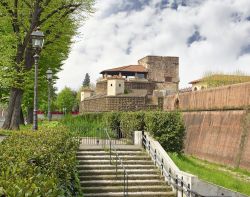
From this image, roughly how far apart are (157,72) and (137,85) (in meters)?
7.99

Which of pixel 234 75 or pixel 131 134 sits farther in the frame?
pixel 234 75

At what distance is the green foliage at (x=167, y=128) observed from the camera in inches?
685

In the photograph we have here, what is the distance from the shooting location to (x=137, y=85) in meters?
69.2

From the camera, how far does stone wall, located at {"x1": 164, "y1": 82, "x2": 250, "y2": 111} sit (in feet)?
83.4

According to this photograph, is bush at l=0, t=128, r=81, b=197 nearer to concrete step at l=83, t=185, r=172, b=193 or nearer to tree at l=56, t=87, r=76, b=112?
concrete step at l=83, t=185, r=172, b=193

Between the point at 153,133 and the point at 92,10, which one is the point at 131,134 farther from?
the point at 92,10

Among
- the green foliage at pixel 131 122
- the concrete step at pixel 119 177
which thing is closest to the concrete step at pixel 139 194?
the concrete step at pixel 119 177

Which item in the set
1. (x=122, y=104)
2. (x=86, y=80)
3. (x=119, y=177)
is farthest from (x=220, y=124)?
(x=86, y=80)

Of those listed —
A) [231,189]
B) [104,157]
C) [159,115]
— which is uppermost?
[159,115]

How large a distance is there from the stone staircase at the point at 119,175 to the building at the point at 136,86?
3596 centimetres

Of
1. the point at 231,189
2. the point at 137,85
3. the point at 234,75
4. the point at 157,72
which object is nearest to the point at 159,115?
the point at 231,189

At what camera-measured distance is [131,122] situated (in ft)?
64.3

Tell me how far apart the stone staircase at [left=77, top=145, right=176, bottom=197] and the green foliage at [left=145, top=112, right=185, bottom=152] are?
0.98 metres

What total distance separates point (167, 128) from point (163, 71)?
58.7 metres
